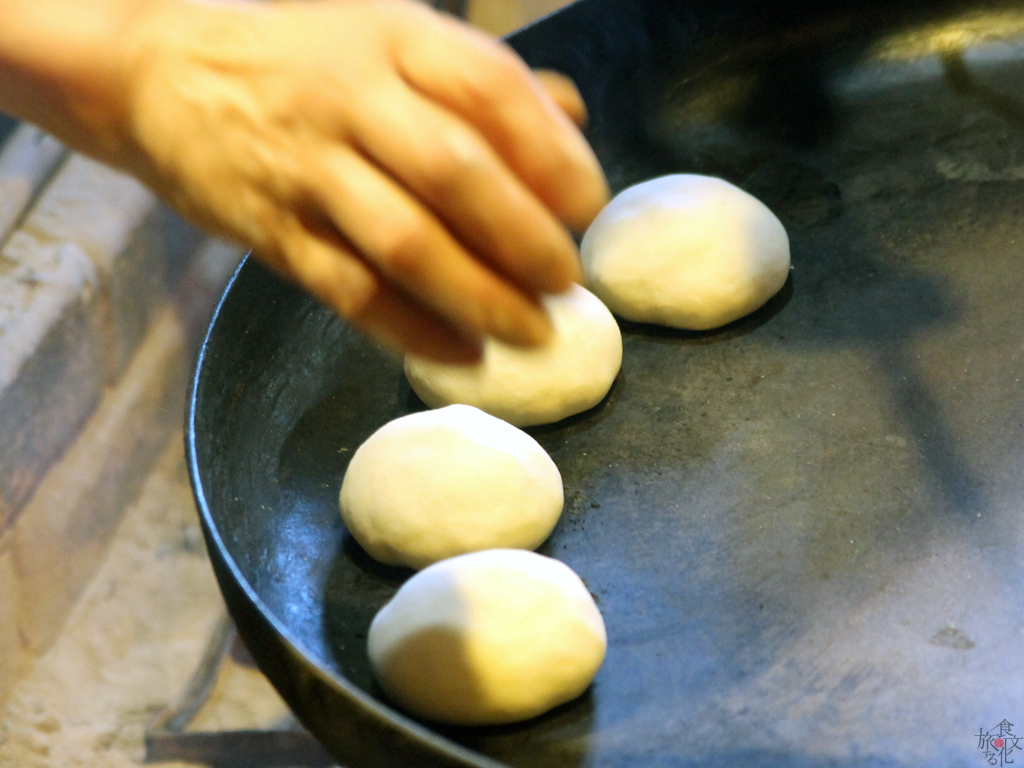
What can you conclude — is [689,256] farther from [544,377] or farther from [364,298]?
[364,298]

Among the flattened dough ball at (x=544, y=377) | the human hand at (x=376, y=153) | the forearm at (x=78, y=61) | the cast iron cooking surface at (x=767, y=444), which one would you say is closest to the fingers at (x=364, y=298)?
the human hand at (x=376, y=153)

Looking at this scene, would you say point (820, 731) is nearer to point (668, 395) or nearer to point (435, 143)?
point (668, 395)

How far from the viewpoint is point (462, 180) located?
1.54 feet

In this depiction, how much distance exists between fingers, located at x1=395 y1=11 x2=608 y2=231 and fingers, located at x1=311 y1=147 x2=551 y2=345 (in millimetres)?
51

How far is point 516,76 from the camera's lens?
490 millimetres

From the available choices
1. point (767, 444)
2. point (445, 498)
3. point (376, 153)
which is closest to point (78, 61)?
point (376, 153)

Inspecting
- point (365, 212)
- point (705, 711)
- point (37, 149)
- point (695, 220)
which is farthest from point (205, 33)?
point (37, 149)

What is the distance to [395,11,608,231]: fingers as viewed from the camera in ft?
1.58

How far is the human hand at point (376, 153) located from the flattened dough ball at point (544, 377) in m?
0.49

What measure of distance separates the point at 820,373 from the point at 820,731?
423 mm

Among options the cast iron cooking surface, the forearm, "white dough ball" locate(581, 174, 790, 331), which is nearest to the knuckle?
the forearm

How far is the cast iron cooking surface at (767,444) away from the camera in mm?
788

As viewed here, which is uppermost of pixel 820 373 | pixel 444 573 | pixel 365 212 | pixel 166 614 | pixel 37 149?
pixel 365 212

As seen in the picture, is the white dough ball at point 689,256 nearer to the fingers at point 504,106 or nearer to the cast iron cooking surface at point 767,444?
the cast iron cooking surface at point 767,444
